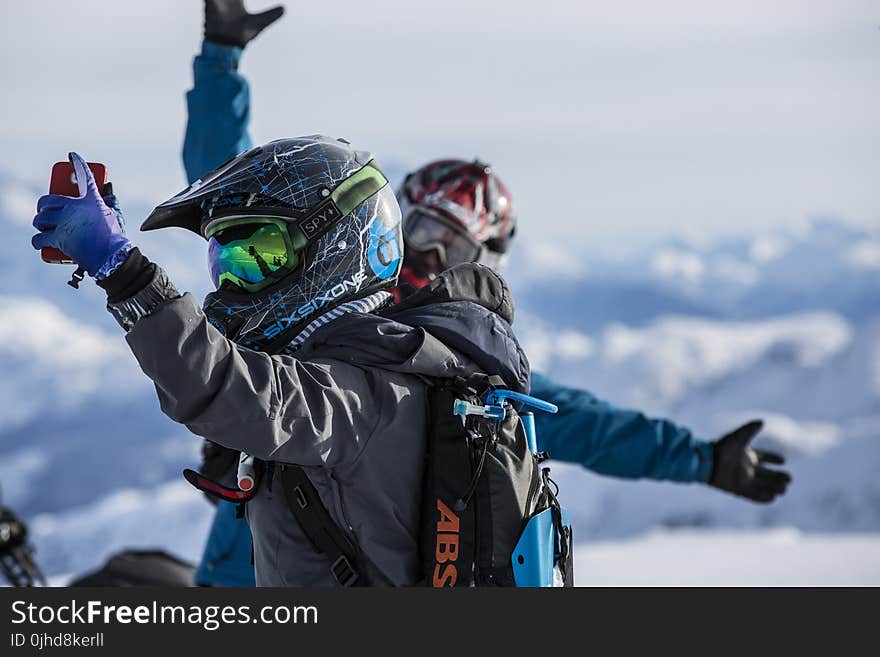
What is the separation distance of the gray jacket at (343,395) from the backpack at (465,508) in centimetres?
3

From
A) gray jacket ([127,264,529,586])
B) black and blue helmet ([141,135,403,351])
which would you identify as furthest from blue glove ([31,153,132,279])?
black and blue helmet ([141,135,403,351])

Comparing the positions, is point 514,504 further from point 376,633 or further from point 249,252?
point 249,252

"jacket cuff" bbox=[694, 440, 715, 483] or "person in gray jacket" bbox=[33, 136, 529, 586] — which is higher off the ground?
"jacket cuff" bbox=[694, 440, 715, 483]

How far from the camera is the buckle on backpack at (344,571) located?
8.58ft

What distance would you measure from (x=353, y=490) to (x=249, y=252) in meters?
0.63

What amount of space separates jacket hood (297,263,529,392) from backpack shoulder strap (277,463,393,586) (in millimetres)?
287

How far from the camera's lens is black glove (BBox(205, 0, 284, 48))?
205 inches

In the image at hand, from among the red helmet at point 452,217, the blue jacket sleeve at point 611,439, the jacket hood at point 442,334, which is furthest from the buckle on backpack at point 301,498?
the red helmet at point 452,217

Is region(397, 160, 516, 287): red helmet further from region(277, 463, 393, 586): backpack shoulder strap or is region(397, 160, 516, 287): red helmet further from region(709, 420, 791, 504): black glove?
region(277, 463, 393, 586): backpack shoulder strap

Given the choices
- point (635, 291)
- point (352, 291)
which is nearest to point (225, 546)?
point (352, 291)

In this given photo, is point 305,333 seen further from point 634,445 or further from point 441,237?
point 441,237

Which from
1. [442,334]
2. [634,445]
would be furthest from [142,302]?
[634,445]

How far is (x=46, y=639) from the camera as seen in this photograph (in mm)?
2963

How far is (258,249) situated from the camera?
283cm
